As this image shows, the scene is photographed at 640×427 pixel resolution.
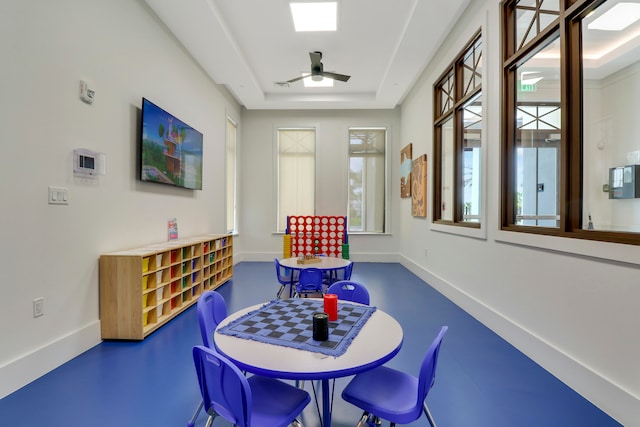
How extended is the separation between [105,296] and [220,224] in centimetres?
317

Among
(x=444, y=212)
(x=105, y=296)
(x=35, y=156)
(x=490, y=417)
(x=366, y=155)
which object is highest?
(x=366, y=155)

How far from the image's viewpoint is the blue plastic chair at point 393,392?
129 centimetres

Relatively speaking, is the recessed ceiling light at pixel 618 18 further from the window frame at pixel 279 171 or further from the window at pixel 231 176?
the window at pixel 231 176

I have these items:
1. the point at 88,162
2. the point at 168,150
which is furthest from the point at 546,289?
the point at 168,150

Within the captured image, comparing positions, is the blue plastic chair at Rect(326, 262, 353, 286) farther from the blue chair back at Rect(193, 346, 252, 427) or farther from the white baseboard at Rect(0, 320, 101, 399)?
the blue chair back at Rect(193, 346, 252, 427)

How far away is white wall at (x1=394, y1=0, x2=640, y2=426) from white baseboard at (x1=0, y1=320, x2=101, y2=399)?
3.84 metres

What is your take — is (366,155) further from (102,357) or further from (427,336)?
(102,357)

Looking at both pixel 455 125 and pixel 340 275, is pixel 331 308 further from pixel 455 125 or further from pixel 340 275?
pixel 455 125

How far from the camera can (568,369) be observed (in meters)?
2.21

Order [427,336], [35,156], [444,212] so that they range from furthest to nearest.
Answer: [444,212], [427,336], [35,156]

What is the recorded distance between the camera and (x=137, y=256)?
282 centimetres

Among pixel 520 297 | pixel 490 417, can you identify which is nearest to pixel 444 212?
pixel 520 297

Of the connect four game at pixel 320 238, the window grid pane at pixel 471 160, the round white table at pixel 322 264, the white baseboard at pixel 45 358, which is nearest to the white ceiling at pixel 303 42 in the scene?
the window grid pane at pixel 471 160

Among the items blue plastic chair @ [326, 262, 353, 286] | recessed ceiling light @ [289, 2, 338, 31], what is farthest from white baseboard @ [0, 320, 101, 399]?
recessed ceiling light @ [289, 2, 338, 31]
